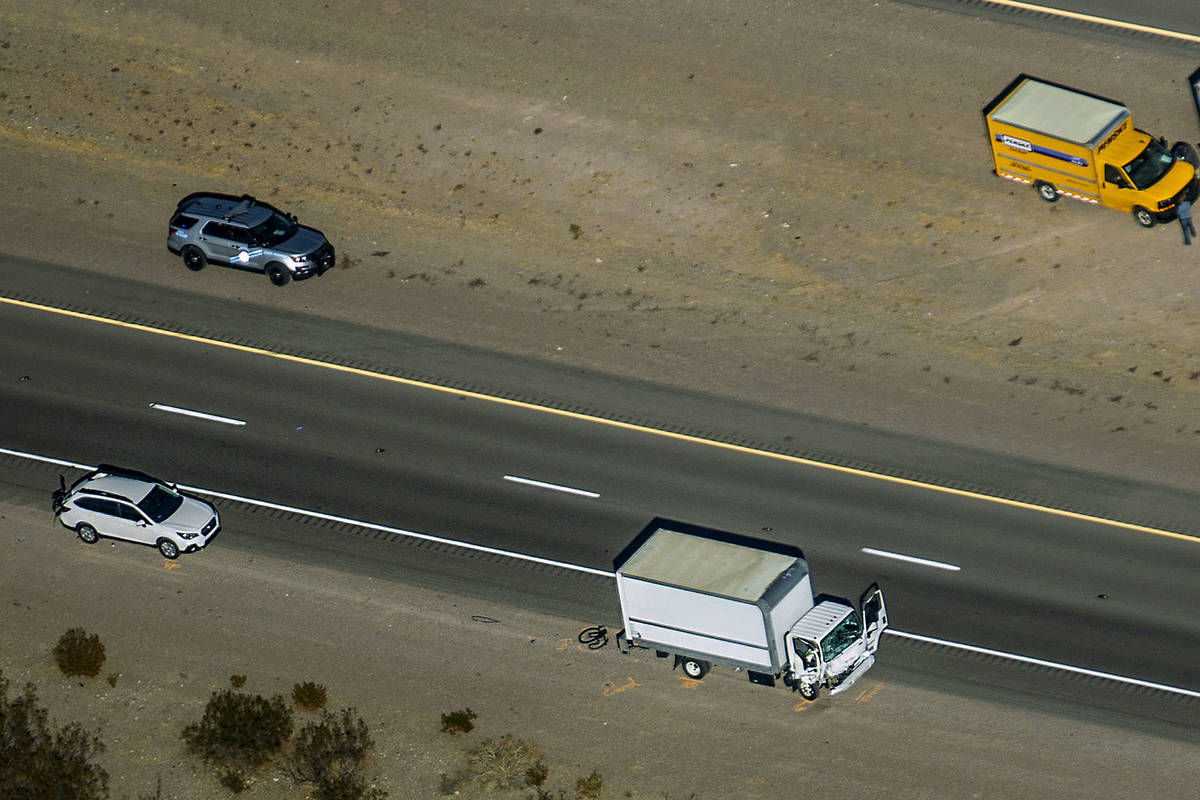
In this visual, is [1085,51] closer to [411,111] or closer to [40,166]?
[411,111]

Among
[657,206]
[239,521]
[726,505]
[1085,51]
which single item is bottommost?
[239,521]

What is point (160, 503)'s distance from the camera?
1645 inches

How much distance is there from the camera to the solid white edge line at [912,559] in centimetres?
4144

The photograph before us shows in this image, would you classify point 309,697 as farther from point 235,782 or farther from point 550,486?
point 550,486

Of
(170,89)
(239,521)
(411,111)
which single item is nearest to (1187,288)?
(411,111)

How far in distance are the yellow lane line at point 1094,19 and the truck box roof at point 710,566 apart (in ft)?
76.8

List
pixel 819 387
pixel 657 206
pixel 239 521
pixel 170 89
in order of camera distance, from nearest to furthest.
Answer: pixel 239 521, pixel 819 387, pixel 657 206, pixel 170 89

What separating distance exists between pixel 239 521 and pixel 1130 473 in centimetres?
2291

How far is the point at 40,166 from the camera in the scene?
52344 mm

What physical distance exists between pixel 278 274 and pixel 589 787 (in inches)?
736

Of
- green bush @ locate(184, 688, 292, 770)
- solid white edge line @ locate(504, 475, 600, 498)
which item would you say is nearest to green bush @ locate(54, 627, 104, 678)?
green bush @ locate(184, 688, 292, 770)

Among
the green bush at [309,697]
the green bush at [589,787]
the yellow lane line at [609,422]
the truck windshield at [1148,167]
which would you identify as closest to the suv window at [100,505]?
the green bush at [309,697]

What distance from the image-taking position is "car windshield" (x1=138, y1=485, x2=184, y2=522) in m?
41.5

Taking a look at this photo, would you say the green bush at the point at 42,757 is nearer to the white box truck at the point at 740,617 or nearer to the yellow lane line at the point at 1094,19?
the white box truck at the point at 740,617
